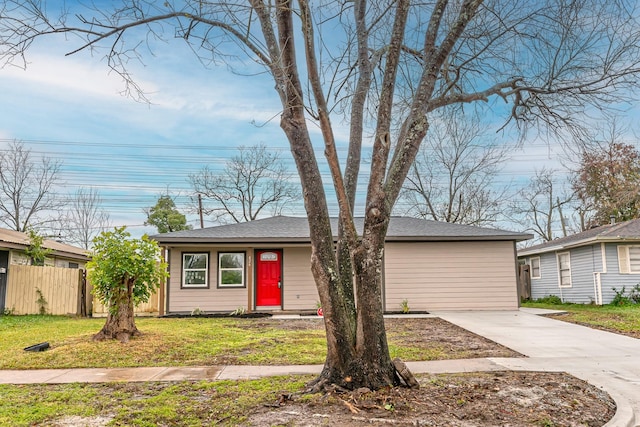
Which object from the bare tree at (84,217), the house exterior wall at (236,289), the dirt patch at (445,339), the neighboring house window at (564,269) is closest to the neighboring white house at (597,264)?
the neighboring house window at (564,269)

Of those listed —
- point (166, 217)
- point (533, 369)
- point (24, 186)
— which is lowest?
point (533, 369)

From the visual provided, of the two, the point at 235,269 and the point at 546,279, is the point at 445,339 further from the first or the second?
the point at 546,279

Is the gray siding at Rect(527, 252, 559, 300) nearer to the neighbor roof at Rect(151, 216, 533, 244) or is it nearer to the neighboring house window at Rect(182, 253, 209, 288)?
the neighbor roof at Rect(151, 216, 533, 244)

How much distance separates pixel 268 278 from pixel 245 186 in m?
16.4

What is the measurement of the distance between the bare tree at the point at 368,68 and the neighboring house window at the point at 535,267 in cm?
1679

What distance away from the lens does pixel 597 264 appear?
667 inches

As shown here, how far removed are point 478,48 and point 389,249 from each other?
30.7 ft

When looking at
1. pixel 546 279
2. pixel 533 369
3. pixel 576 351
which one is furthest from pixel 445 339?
pixel 546 279

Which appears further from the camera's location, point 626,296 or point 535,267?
point 535,267

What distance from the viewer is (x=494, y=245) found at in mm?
15055

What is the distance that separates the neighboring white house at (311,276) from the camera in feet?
48.7

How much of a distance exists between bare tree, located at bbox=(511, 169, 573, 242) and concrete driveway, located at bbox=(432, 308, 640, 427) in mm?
20166

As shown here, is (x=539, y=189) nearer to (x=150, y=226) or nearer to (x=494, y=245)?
(x=494, y=245)

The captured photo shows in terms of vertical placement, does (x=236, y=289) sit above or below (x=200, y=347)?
above
